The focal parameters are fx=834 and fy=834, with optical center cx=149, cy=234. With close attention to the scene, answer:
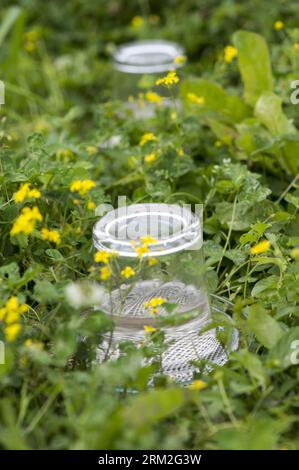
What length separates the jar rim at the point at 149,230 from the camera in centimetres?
176

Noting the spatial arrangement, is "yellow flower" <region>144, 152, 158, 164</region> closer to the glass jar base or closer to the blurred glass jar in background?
the glass jar base

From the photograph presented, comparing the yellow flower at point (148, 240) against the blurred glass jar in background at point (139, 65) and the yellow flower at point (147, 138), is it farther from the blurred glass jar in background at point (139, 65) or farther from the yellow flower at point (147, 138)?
the blurred glass jar in background at point (139, 65)

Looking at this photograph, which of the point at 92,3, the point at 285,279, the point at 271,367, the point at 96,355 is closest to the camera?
the point at 271,367

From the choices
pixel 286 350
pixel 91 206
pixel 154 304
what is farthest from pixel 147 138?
pixel 286 350

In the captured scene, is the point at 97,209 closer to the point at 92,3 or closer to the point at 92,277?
the point at 92,277

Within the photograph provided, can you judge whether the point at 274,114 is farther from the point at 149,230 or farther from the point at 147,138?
the point at 149,230

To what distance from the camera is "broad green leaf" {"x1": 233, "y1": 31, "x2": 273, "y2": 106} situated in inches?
105

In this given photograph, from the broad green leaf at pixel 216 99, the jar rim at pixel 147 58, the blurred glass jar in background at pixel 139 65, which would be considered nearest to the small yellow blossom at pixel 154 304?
the broad green leaf at pixel 216 99

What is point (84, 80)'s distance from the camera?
392 centimetres

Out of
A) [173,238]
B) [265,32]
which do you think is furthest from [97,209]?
[265,32]

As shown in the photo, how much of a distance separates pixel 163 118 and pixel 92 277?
42.5 inches

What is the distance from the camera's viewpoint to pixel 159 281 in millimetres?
1827

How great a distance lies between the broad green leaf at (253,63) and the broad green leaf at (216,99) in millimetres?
39

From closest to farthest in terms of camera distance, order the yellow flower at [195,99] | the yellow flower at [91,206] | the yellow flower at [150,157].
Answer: the yellow flower at [91,206], the yellow flower at [150,157], the yellow flower at [195,99]
